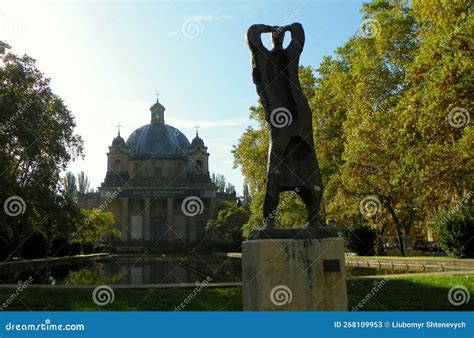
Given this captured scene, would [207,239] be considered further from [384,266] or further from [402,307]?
[402,307]

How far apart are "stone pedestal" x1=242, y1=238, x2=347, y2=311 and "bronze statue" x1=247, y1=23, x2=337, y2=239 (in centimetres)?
53

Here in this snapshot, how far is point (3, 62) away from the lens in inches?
900

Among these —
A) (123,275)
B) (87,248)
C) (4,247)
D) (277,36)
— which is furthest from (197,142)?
(277,36)

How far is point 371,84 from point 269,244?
19.4m

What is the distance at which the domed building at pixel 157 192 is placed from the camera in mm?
73375

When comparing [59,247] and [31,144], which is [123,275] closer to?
[31,144]

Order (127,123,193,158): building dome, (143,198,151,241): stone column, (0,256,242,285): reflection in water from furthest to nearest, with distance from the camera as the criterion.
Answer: (127,123,193,158): building dome → (143,198,151,241): stone column → (0,256,242,285): reflection in water

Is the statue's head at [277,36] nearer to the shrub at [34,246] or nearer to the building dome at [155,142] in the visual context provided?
the shrub at [34,246]

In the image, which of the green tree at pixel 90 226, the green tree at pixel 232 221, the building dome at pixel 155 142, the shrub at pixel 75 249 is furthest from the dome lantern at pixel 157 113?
the shrub at pixel 75 249

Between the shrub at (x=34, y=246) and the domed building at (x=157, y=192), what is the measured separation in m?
37.7

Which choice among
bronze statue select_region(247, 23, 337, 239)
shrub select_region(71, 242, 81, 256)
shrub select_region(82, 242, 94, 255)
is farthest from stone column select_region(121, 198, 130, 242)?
bronze statue select_region(247, 23, 337, 239)

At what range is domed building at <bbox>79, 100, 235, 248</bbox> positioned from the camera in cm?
7338

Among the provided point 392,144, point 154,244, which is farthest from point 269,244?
point 154,244

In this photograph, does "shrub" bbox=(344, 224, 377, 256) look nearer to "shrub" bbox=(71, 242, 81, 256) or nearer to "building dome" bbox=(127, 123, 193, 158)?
"shrub" bbox=(71, 242, 81, 256)
